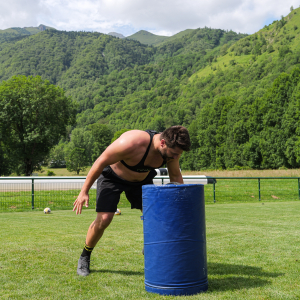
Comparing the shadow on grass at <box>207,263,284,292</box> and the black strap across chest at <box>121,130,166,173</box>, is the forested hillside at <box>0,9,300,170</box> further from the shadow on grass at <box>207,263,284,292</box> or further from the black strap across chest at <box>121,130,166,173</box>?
the black strap across chest at <box>121,130,166,173</box>

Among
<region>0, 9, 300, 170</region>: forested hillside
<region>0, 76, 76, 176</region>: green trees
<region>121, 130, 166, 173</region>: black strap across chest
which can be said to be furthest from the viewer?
<region>0, 9, 300, 170</region>: forested hillside

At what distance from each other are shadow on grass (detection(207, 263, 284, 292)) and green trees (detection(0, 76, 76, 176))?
39.9 metres

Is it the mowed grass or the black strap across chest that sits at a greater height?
the black strap across chest

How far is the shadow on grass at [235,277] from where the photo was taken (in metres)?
3.60

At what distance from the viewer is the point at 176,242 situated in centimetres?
335

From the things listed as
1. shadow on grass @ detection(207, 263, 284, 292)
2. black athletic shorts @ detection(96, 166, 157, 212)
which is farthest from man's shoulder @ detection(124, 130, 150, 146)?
shadow on grass @ detection(207, 263, 284, 292)

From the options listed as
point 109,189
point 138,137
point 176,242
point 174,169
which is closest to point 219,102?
point 174,169

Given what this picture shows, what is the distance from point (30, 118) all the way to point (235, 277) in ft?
142

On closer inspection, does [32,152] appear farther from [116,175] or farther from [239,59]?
[239,59]

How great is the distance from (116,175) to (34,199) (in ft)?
37.8

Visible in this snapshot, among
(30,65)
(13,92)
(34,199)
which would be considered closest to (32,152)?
(13,92)

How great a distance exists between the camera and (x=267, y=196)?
19.9 metres

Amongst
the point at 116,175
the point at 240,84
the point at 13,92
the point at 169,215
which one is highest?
the point at 240,84

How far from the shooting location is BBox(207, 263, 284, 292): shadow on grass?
3.60 metres
